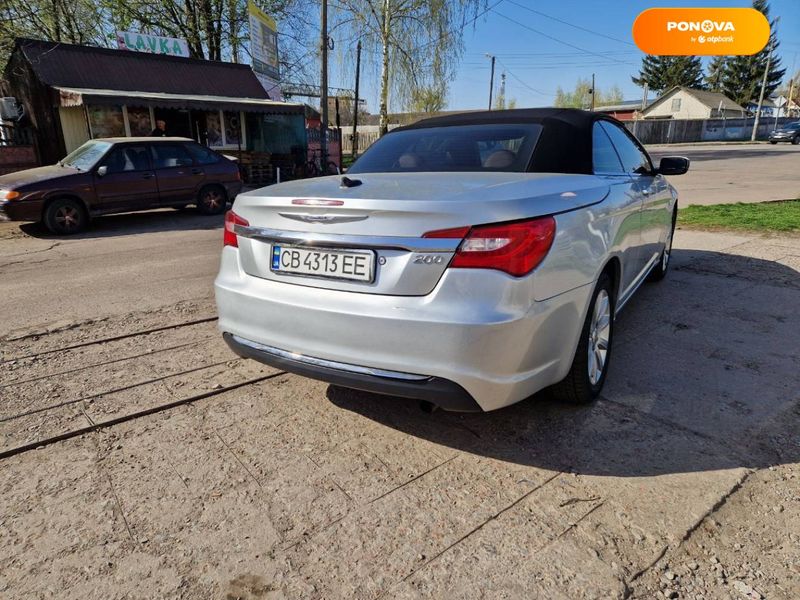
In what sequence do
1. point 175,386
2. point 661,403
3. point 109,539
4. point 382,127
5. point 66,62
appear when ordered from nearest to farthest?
point 109,539 → point 661,403 → point 175,386 → point 66,62 → point 382,127

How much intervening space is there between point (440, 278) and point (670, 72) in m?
89.5

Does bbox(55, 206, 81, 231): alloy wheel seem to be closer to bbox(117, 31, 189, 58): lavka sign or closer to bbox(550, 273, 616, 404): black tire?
bbox(550, 273, 616, 404): black tire

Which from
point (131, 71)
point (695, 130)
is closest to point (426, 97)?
point (131, 71)

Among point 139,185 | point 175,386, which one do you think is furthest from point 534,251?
point 139,185

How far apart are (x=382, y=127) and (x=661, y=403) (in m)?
24.3

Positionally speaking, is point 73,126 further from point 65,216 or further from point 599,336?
point 599,336

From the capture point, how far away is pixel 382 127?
25547 mm

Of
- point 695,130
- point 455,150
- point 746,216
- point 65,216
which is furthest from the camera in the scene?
point 695,130

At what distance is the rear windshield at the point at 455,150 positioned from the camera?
122 inches

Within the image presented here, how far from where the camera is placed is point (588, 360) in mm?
2803


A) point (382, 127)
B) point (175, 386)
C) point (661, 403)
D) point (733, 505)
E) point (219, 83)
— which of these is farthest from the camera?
point (382, 127)

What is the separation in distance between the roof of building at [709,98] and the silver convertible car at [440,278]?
7681 centimetres

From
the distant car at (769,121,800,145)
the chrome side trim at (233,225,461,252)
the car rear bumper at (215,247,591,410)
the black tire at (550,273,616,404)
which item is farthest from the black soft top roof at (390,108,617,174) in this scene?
the distant car at (769,121,800,145)

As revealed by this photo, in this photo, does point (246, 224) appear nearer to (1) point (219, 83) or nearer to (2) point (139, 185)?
(2) point (139, 185)
